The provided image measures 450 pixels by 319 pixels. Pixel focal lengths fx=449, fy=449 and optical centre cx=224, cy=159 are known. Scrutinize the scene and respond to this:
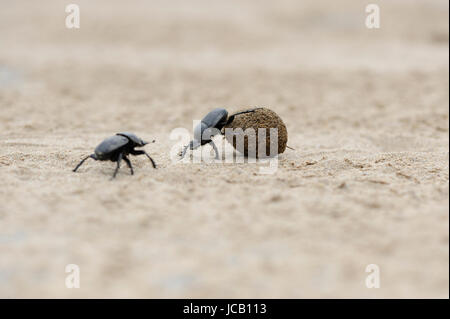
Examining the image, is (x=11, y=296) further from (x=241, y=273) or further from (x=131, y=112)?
(x=131, y=112)

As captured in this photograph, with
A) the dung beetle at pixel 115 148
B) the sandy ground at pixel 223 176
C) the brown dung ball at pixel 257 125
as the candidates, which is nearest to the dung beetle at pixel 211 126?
the brown dung ball at pixel 257 125

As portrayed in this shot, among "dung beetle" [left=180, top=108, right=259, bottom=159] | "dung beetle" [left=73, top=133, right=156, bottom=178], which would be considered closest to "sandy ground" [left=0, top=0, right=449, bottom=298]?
"dung beetle" [left=73, top=133, right=156, bottom=178]


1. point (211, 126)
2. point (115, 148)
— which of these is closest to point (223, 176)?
point (211, 126)

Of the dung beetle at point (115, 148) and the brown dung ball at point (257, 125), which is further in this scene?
the brown dung ball at point (257, 125)

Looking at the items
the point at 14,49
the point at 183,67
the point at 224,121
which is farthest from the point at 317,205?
the point at 14,49

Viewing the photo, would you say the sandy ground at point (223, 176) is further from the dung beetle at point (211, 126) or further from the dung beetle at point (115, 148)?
the dung beetle at point (211, 126)

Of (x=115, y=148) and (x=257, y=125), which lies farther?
(x=257, y=125)

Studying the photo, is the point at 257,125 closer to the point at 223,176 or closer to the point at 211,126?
the point at 211,126
